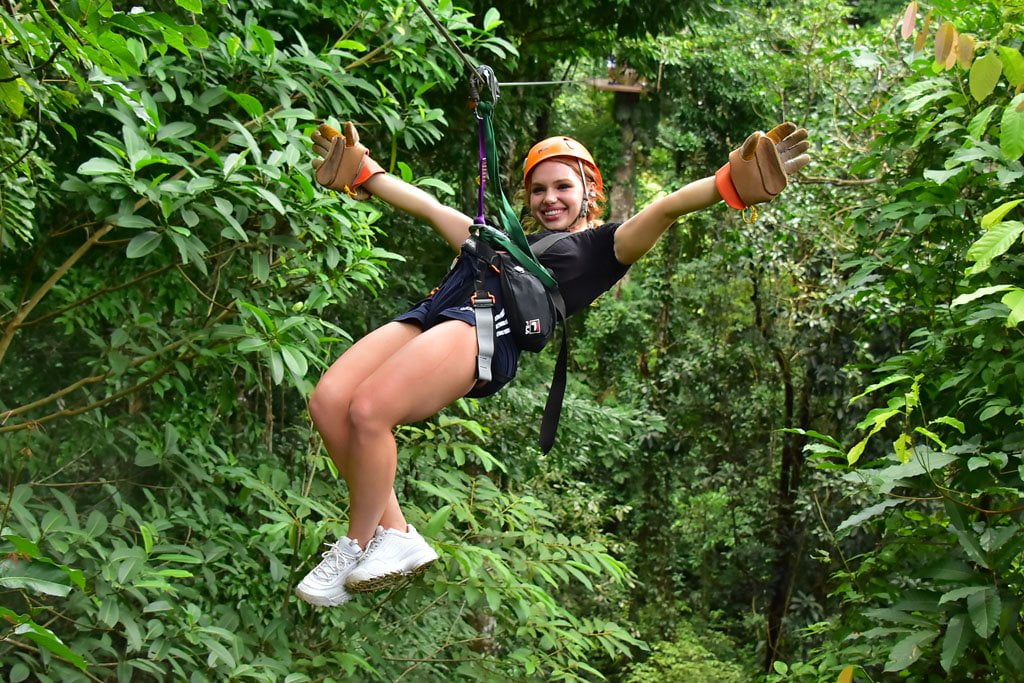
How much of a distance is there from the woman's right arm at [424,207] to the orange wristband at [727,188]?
62cm

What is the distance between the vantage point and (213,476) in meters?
3.91

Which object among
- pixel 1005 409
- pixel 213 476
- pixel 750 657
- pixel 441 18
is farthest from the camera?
pixel 750 657

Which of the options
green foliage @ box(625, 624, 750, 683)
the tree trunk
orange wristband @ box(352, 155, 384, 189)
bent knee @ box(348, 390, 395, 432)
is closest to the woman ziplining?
bent knee @ box(348, 390, 395, 432)

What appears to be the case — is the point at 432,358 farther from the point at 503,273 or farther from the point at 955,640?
the point at 955,640

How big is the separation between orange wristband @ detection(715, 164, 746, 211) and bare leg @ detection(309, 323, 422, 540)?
73 centimetres

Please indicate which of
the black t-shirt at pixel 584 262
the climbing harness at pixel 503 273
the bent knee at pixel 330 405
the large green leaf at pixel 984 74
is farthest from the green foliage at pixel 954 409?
the bent knee at pixel 330 405

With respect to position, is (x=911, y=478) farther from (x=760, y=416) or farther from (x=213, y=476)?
(x=760, y=416)

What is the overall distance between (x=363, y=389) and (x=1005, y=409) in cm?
170

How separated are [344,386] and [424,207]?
0.66 metres

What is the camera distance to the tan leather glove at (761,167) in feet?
7.45

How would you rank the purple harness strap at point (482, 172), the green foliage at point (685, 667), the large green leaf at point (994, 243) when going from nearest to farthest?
the large green leaf at point (994, 243) → the purple harness strap at point (482, 172) → the green foliage at point (685, 667)

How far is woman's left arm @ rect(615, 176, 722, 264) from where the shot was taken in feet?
7.57

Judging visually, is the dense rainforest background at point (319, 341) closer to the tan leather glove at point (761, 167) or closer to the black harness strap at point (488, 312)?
the tan leather glove at point (761, 167)

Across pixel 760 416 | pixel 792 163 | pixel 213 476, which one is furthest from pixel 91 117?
pixel 760 416
